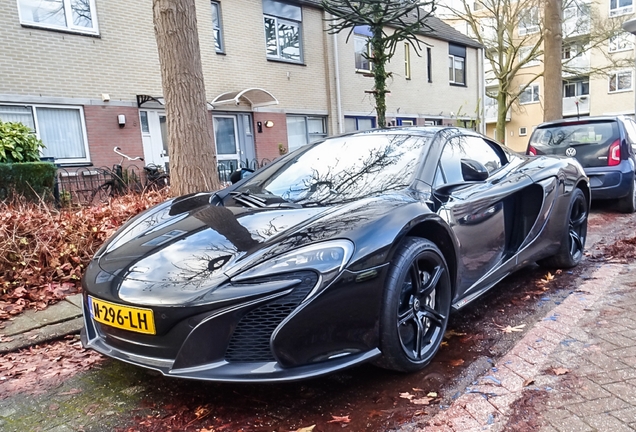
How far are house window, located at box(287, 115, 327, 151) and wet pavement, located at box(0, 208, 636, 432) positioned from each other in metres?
11.5

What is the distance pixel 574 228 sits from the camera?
14.1 feet

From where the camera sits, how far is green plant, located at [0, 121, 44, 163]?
6.24m

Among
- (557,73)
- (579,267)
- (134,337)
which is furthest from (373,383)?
(557,73)

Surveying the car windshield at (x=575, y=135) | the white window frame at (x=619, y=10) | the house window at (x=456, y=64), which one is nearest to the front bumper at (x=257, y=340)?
the car windshield at (x=575, y=135)

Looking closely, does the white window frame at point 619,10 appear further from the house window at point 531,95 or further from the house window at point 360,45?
the house window at point 360,45

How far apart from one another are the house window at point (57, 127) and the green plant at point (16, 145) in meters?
2.41

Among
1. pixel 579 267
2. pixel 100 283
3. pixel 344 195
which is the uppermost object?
pixel 344 195

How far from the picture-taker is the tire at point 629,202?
6.77 m

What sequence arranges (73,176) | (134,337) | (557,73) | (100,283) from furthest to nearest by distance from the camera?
(557,73)
(73,176)
(100,283)
(134,337)

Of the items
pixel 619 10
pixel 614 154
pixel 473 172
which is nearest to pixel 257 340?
pixel 473 172

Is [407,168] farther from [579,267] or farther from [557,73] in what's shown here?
[557,73]

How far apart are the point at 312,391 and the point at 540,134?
6.59 metres

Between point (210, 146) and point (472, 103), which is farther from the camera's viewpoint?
point (472, 103)

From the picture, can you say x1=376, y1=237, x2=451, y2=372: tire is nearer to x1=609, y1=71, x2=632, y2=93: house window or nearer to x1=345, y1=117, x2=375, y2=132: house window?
x1=345, y1=117, x2=375, y2=132: house window
